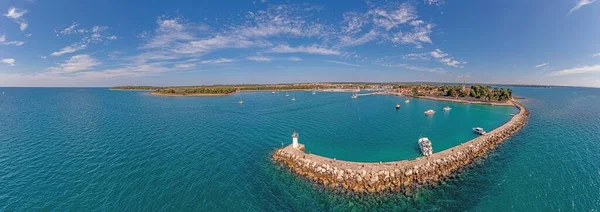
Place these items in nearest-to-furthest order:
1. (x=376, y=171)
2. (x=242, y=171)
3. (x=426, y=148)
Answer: (x=376, y=171)
(x=242, y=171)
(x=426, y=148)

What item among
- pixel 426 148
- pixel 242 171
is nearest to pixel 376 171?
pixel 426 148

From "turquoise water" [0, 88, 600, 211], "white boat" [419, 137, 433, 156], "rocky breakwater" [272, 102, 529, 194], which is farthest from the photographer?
"white boat" [419, 137, 433, 156]

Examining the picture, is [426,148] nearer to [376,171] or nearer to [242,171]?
[376,171]

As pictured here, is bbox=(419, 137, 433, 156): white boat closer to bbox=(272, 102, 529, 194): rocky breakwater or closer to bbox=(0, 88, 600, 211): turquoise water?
bbox=(272, 102, 529, 194): rocky breakwater

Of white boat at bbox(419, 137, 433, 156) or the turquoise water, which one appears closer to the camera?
the turquoise water

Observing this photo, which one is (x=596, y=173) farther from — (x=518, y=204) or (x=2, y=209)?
(x=2, y=209)

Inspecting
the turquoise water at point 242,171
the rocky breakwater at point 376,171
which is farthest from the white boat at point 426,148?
the turquoise water at point 242,171

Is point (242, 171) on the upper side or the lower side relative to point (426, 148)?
lower

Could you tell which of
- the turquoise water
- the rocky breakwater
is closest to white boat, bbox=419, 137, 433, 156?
the rocky breakwater

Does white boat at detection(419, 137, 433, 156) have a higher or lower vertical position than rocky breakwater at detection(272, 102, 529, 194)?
higher
